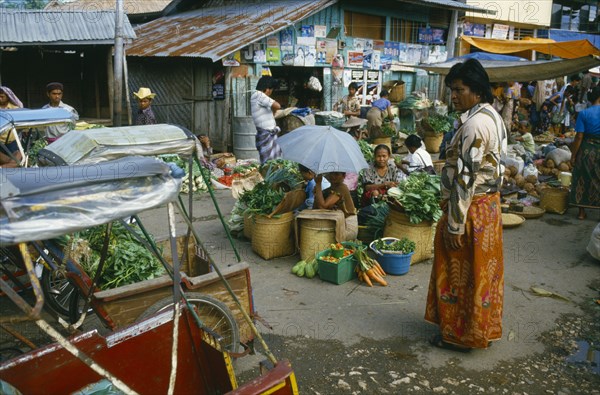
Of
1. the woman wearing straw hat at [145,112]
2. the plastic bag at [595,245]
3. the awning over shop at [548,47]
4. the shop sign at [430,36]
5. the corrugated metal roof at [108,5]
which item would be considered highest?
the corrugated metal roof at [108,5]

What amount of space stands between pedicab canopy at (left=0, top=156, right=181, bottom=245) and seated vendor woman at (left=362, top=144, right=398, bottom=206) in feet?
15.6

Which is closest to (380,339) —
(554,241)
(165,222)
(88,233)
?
(88,233)

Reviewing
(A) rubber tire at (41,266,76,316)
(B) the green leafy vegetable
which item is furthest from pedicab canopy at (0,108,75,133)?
(B) the green leafy vegetable

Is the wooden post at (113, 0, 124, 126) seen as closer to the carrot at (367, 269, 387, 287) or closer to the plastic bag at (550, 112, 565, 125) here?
the carrot at (367, 269, 387, 287)

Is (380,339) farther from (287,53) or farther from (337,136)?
(287,53)

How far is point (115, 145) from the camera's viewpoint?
9.97 feet

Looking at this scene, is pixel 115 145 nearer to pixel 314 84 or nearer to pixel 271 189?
pixel 271 189

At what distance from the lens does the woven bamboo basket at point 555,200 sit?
8445 mm

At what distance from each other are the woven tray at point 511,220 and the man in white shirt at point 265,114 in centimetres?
397

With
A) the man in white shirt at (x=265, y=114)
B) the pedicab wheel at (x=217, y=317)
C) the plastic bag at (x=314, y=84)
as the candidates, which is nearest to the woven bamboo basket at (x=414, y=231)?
the pedicab wheel at (x=217, y=317)

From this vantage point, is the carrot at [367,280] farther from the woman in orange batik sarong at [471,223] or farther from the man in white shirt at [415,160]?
the man in white shirt at [415,160]

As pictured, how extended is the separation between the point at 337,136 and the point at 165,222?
331 centimetres

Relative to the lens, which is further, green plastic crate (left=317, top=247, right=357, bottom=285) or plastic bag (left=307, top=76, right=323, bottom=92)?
plastic bag (left=307, top=76, right=323, bottom=92)

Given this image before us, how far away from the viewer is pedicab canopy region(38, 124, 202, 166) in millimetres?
3012
